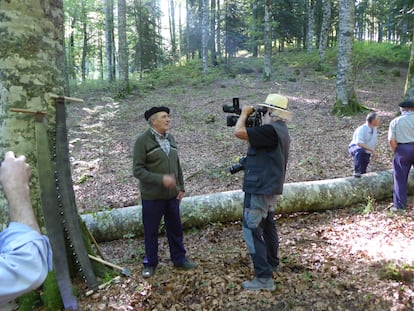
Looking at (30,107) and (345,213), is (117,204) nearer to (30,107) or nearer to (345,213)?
(30,107)

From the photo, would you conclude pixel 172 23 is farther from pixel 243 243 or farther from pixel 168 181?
pixel 168 181

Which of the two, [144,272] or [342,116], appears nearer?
[144,272]

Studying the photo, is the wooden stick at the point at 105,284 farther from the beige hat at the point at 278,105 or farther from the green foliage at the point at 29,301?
the beige hat at the point at 278,105

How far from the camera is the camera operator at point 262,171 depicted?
3996mm

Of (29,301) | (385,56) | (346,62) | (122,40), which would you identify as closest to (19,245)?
(29,301)

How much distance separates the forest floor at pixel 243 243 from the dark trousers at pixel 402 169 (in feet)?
1.01

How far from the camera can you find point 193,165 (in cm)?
966

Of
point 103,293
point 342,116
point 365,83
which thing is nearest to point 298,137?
point 342,116

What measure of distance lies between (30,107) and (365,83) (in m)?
19.0

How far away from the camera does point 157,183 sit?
444cm

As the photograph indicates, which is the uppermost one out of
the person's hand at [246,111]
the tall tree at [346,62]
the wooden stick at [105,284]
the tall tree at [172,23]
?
the tall tree at [172,23]

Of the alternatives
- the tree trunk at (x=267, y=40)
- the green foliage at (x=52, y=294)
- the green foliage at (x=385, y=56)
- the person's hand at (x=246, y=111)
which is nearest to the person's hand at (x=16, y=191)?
the green foliage at (x=52, y=294)

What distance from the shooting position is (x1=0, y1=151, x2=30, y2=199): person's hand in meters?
1.69

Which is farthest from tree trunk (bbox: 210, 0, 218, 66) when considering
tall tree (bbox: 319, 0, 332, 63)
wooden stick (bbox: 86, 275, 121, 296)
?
wooden stick (bbox: 86, 275, 121, 296)
